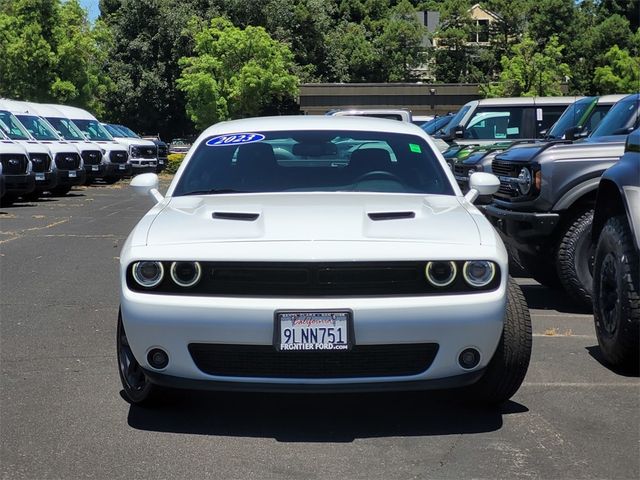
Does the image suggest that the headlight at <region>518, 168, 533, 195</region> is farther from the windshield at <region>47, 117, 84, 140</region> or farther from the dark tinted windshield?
the windshield at <region>47, 117, 84, 140</region>

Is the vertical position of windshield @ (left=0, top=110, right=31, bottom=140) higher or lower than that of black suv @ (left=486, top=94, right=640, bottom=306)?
lower

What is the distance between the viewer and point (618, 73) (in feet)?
208

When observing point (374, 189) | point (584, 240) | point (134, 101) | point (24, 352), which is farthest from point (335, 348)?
point (134, 101)

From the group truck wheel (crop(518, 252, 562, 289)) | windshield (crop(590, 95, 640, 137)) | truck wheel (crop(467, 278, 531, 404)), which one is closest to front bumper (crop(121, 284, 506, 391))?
truck wheel (crop(467, 278, 531, 404))

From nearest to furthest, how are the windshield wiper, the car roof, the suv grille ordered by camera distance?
the windshield wiper < the car roof < the suv grille

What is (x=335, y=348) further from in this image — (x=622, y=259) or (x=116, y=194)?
(x=116, y=194)

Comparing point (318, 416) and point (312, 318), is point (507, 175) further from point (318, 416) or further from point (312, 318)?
point (312, 318)

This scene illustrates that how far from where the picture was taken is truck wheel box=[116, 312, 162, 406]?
196 inches

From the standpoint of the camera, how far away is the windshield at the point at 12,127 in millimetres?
20516

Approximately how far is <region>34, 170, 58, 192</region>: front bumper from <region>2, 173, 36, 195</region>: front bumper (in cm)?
73

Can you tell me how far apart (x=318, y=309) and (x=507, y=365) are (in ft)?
3.65

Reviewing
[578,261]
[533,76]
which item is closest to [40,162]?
[578,261]

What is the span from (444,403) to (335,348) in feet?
3.58

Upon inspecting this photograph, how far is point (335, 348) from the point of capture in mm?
4398
